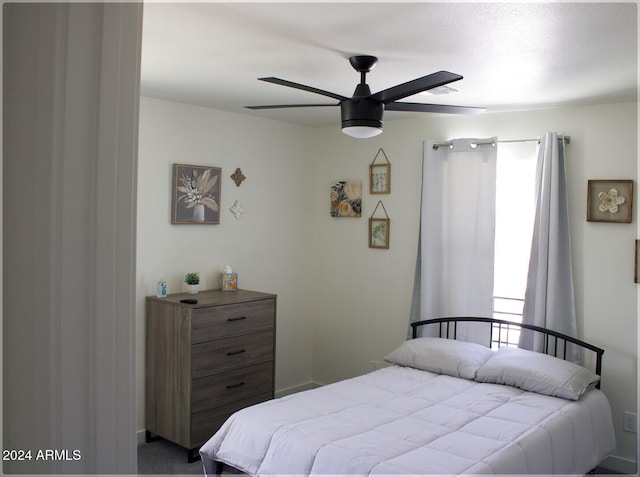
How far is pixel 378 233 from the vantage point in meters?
4.88

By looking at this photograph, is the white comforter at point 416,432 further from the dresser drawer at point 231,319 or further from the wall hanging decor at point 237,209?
the wall hanging decor at point 237,209

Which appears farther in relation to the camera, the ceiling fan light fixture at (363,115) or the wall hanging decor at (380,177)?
the wall hanging decor at (380,177)

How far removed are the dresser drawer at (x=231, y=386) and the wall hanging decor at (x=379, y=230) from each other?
1.46m

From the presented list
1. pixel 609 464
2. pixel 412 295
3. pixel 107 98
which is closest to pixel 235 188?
pixel 412 295

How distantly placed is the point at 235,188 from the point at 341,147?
1.14 meters

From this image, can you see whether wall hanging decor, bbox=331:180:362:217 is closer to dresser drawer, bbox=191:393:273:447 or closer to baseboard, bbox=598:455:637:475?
dresser drawer, bbox=191:393:273:447

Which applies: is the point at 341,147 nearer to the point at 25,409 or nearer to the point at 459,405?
the point at 459,405

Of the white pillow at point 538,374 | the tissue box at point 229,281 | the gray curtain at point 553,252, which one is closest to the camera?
the white pillow at point 538,374

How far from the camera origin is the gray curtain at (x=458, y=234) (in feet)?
14.0

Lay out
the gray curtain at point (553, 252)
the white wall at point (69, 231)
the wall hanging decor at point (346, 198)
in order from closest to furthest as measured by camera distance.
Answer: the white wall at point (69, 231) → the gray curtain at point (553, 252) → the wall hanging decor at point (346, 198)

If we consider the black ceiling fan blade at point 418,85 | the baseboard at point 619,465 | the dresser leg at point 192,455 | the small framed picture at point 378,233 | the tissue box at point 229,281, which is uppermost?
the black ceiling fan blade at point 418,85

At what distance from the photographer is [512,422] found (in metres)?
2.96

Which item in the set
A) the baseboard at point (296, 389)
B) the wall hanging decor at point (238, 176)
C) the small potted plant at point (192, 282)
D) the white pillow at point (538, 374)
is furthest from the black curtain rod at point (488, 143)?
the baseboard at point (296, 389)

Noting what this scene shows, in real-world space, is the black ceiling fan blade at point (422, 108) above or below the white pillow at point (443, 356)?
above
